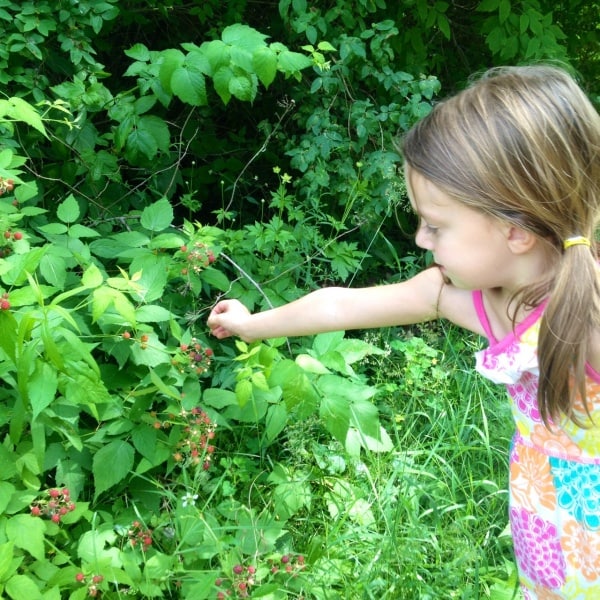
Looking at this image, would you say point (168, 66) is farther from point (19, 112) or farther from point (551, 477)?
point (551, 477)

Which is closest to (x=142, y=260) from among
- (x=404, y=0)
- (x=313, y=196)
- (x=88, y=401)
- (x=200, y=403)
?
(x=200, y=403)

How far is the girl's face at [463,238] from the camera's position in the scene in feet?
5.07

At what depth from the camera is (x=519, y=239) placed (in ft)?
5.08

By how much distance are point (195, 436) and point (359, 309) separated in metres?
0.70

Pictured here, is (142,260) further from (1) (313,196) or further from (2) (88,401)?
(1) (313,196)

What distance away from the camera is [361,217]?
3.43 metres

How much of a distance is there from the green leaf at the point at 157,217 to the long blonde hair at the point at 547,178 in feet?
3.81

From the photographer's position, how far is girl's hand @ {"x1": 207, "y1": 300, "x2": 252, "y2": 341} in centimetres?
208

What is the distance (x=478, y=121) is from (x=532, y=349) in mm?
447

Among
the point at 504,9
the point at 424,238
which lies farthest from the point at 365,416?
the point at 504,9

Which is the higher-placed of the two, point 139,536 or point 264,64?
point 264,64

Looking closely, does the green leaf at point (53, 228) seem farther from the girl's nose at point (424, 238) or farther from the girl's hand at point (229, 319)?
the girl's nose at point (424, 238)

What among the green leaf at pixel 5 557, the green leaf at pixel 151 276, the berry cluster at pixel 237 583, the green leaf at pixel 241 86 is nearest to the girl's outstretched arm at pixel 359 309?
the green leaf at pixel 151 276

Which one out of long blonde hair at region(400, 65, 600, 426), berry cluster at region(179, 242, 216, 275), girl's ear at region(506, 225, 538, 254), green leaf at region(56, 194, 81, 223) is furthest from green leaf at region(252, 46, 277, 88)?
girl's ear at region(506, 225, 538, 254)
